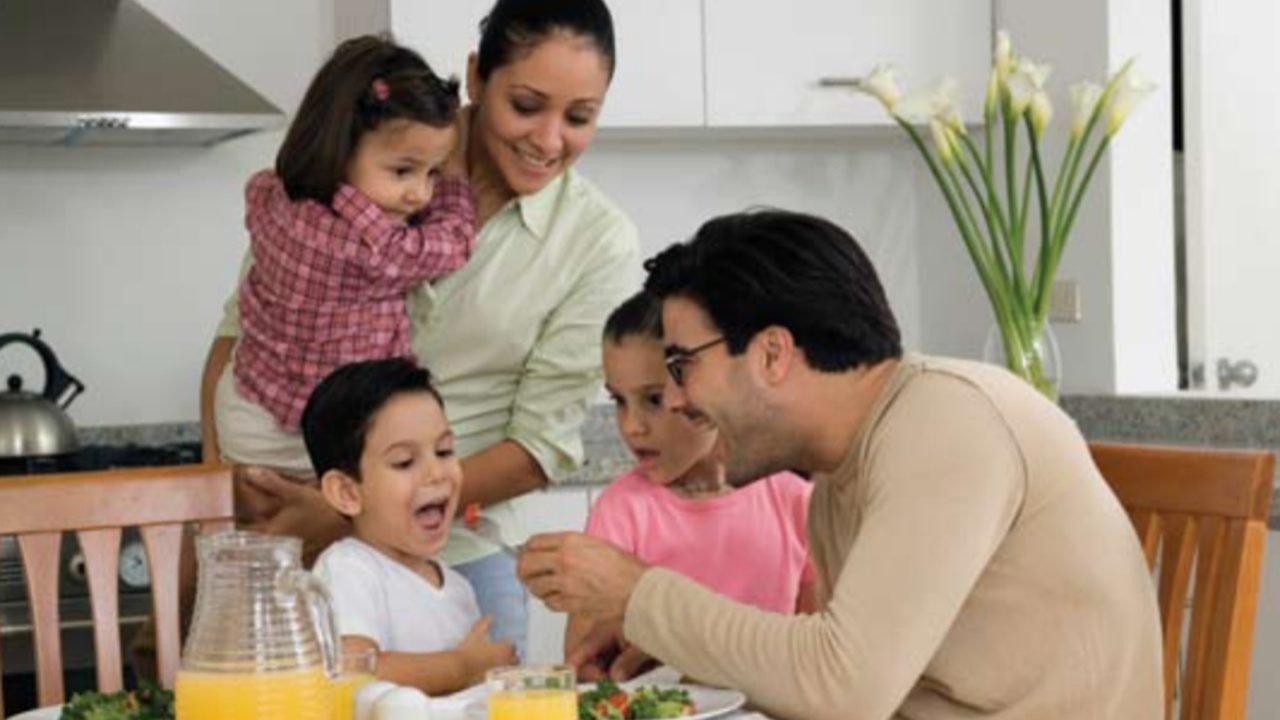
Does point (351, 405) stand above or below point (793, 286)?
below

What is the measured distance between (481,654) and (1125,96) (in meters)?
2.18

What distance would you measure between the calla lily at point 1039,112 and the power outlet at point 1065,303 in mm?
376

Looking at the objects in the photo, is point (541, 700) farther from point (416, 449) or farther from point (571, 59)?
point (571, 59)

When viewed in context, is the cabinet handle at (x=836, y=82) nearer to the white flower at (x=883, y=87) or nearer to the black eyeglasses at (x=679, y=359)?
the white flower at (x=883, y=87)

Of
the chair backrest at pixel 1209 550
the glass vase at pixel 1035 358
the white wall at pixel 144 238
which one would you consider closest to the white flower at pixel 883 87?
the glass vase at pixel 1035 358

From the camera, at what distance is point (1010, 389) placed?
6.20 ft

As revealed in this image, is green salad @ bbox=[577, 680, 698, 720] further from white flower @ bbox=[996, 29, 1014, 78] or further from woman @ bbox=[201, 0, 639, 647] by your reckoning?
white flower @ bbox=[996, 29, 1014, 78]

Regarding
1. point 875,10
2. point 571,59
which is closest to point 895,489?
point 571,59

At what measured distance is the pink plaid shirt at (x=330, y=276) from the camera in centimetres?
246

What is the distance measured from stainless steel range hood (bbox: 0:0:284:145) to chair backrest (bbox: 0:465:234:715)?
1.40 meters

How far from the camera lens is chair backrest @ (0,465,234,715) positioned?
2207 millimetres

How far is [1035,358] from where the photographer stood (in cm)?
393

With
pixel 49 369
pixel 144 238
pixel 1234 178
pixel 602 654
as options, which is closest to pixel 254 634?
pixel 602 654

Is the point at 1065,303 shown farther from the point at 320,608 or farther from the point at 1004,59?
the point at 320,608
